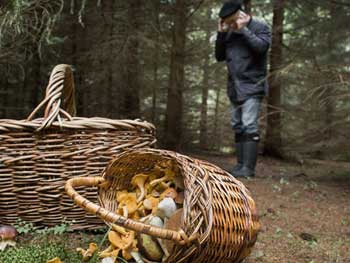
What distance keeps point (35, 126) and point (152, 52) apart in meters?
5.01

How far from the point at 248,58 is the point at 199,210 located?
9.62 ft

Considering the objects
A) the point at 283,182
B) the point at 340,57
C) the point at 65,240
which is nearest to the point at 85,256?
the point at 65,240

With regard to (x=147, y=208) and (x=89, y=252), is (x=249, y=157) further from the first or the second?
(x=89, y=252)

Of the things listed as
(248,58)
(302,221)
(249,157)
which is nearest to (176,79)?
(248,58)

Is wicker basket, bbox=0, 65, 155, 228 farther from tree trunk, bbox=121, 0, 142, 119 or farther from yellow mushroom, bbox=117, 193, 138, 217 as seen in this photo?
tree trunk, bbox=121, 0, 142, 119

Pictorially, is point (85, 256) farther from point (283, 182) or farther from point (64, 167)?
point (283, 182)

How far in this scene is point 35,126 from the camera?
68.9 inches

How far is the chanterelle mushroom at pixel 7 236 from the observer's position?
1.65m

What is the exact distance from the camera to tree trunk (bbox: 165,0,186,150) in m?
6.36

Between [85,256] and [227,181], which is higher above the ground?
[227,181]

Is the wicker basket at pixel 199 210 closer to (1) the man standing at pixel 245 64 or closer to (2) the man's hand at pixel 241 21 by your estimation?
(1) the man standing at pixel 245 64

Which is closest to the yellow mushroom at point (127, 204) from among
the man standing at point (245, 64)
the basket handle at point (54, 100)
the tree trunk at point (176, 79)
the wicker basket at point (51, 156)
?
the wicker basket at point (51, 156)

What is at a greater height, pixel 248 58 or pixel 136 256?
pixel 248 58

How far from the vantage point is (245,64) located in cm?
398
